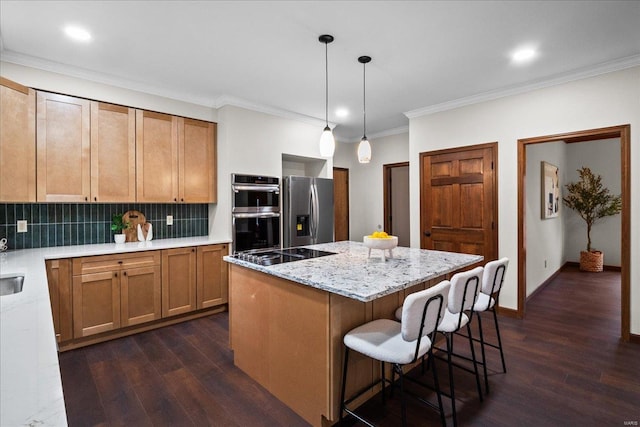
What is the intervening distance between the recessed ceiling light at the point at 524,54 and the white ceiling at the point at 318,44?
0.23 feet

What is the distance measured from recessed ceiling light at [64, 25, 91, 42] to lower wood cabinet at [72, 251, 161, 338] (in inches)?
73.4

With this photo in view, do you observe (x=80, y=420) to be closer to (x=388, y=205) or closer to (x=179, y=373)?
(x=179, y=373)

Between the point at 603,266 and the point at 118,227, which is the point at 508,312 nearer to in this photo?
the point at 603,266

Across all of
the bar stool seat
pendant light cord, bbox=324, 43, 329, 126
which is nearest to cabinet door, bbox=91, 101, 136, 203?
pendant light cord, bbox=324, 43, 329, 126

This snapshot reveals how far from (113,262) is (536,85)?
187 inches

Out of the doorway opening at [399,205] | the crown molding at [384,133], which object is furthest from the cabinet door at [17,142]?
the doorway opening at [399,205]

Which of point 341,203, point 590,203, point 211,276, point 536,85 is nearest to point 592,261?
point 590,203

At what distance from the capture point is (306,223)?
463 centimetres

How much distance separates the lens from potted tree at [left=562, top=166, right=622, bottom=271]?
19.6 feet

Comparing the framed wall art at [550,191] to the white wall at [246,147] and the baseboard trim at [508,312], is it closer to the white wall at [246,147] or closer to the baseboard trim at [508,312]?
the baseboard trim at [508,312]

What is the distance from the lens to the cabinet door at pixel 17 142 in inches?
103

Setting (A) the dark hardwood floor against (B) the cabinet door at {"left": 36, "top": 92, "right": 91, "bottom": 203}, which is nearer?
(A) the dark hardwood floor

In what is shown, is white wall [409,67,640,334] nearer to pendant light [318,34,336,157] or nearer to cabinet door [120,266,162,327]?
pendant light [318,34,336,157]

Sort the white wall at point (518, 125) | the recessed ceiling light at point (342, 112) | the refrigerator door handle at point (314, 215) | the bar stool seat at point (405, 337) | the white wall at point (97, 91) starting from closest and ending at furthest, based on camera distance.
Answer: the bar stool seat at point (405, 337) < the white wall at point (97, 91) < the white wall at point (518, 125) < the recessed ceiling light at point (342, 112) < the refrigerator door handle at point (314, 215)
